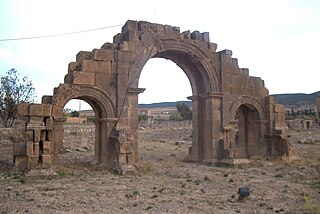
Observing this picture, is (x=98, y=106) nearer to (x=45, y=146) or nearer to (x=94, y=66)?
(x=94, y=66)

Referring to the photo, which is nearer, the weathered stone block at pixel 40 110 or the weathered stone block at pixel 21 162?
the weathered stone block at pixel 21 162

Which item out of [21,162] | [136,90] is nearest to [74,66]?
[136,90]

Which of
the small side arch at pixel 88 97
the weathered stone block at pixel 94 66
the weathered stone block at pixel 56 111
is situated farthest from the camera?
the weathered stone block at pixel 94 66

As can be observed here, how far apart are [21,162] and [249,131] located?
33.6 feet

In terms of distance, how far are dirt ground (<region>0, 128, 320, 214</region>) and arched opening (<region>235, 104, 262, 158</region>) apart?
9.00 feet

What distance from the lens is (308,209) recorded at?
6.29 m

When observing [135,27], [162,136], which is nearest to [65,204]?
[135,27]

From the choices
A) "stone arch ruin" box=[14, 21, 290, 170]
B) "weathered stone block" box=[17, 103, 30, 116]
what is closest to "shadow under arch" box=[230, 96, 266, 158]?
"stone arch ruin" box=[14, 21, 290, 170]

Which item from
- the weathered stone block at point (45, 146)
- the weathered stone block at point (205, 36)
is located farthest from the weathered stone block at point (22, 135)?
the weathered stone block at point (205, 36)

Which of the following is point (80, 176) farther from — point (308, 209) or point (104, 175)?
point (308, 209)

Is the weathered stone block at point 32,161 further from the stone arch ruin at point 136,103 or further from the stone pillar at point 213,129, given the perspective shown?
the stone pillar at point 213,129

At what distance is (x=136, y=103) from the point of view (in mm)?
12391

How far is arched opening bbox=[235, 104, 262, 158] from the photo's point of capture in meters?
15.6

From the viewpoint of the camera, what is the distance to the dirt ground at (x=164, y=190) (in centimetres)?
661
